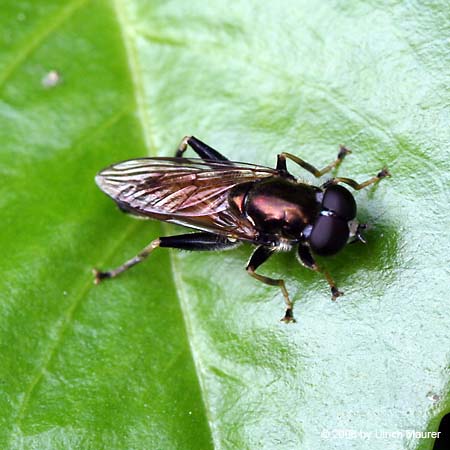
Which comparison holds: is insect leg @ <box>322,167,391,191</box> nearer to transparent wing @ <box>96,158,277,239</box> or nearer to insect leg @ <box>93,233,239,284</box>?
transparent wing @ <box>96,158,277,239</box>

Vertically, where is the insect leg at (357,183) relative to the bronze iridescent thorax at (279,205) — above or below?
above

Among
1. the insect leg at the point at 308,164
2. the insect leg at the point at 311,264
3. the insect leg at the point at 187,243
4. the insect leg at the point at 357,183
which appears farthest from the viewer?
the insect leg at the point at 187,243

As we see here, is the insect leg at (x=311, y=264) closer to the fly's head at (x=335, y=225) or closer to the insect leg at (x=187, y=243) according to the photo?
the fly's head at (x=335, y=225)

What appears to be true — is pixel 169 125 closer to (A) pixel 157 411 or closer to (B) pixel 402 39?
(B) pixel 402 39

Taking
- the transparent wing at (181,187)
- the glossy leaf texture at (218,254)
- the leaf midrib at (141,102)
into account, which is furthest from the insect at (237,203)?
the leaf midrib at (141,102)

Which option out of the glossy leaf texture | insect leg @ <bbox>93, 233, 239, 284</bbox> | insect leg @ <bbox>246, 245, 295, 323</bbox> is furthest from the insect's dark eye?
insect leg @ <bbox>93, 233, 239, 284</bbox>

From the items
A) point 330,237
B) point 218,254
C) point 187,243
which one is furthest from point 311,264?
point 187,243

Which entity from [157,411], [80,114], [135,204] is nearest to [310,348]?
[157,411]

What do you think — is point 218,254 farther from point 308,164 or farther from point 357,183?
point 357,183

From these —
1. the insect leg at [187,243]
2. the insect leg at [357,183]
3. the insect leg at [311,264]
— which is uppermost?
the insect leg at [357,183]
